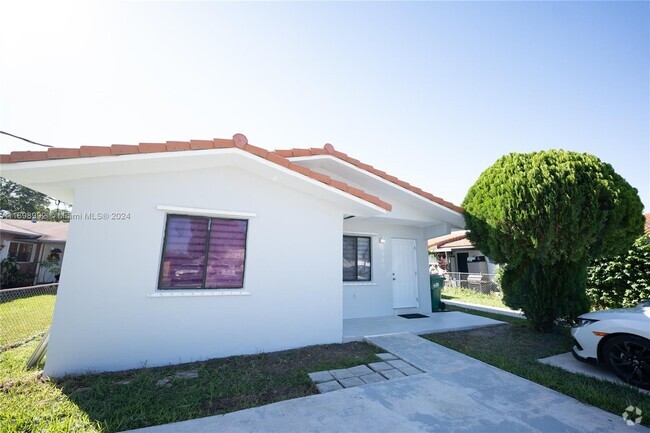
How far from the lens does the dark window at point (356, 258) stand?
344 inches

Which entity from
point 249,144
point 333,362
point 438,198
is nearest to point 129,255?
point 249,144

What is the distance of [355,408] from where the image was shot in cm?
336

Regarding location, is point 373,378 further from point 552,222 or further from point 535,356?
point 552,222

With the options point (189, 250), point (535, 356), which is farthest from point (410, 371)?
point (189, 250)

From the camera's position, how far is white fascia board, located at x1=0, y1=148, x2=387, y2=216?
4286 mm

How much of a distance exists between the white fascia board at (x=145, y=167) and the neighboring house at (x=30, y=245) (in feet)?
46.3

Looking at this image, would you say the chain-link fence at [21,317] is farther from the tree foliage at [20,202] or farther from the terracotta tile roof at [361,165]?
the tree foliage at [20,202]

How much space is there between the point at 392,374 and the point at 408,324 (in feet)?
11.8

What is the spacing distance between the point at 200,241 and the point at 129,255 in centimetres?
116

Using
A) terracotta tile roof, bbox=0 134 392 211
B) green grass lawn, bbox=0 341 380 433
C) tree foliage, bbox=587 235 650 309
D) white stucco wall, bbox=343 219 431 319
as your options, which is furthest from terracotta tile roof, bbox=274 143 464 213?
tree foliage, bbox=587 235 650 309

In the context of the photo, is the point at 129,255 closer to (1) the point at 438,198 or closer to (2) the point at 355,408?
(2) the point at 355,408

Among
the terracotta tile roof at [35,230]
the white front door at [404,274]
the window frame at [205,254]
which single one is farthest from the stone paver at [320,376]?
the terracotta tile roof at [35,230]

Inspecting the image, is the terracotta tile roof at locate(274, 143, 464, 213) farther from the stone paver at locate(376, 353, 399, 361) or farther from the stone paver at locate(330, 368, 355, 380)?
the stone paver at locate(330, 368, 355, 380)

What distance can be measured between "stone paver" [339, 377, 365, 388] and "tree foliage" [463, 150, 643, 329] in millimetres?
4774
